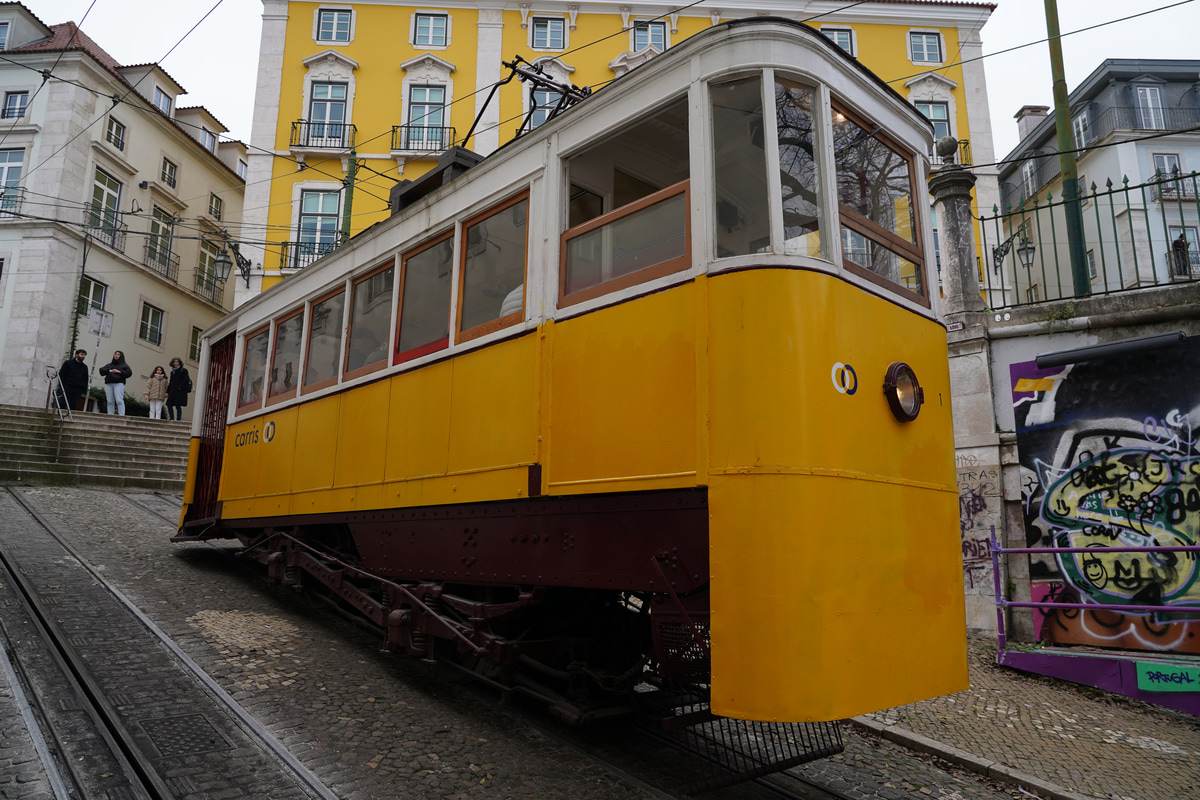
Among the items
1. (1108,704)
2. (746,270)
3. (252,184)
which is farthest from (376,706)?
(252,184)

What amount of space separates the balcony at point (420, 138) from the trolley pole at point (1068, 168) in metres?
16.5

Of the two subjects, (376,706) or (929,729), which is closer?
(376,706)

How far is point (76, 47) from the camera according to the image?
78.1 feet

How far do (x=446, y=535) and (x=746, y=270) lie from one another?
2467mm

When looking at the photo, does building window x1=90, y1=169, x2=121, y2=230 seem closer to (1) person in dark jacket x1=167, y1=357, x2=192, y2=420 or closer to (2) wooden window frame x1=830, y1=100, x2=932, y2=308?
(1) person in dark jacket x1=167, y1=357, x2=192, y2=420

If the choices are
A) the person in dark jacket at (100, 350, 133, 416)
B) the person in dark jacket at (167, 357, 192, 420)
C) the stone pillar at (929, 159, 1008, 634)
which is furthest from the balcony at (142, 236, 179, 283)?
the stone pillar at (929, 159, 1008, 634)

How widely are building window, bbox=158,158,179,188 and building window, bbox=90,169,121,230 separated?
2.49 m

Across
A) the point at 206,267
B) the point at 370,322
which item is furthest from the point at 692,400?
the point at 206,267

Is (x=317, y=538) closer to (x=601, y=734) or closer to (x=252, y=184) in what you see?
(x=601, y=734)

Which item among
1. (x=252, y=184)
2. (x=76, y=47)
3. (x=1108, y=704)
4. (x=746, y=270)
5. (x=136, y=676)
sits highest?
(x=76, y=47)

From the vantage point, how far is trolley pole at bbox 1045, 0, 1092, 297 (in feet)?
26.0

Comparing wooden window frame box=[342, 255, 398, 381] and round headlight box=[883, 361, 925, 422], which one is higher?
wooden window frame box=[342, 255, 398, 381]

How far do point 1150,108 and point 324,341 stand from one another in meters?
31.4

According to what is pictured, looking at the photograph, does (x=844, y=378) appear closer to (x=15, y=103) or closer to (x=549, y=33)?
(x=549, y=33)
